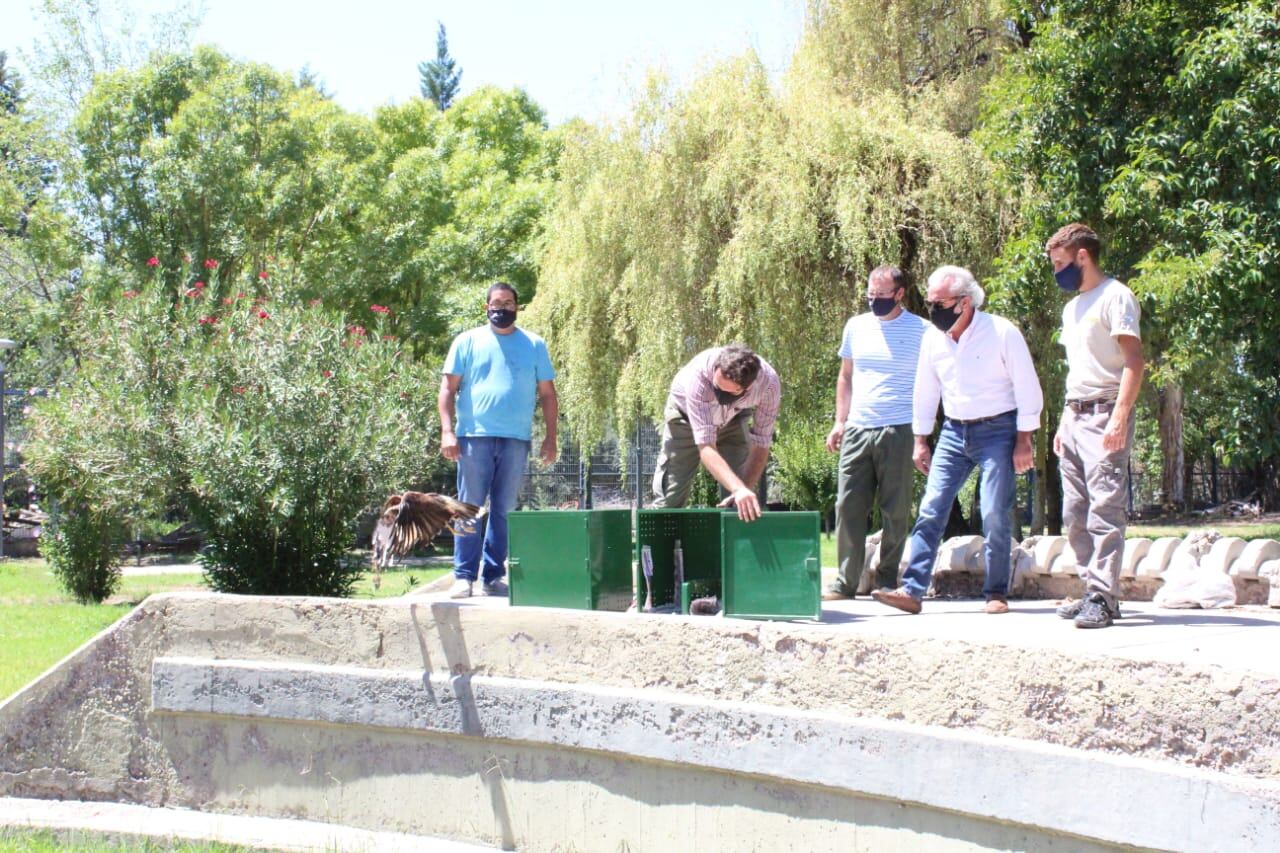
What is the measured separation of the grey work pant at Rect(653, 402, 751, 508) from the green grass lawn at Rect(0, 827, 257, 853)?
2.81 metres

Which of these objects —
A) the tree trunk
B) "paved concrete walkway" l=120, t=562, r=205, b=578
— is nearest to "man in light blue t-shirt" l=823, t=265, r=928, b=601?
"paved concrete walkway" l=120, t=562, r=205, b=578

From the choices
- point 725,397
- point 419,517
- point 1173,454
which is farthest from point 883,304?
point 1173,454

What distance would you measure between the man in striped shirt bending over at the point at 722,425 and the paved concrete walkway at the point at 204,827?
6.84ft

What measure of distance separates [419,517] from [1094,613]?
10.2 feet

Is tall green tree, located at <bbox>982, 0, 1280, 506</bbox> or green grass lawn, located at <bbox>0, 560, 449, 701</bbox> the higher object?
tall green tree, located at <bbox>982, 0, 1280, 506</bbox>

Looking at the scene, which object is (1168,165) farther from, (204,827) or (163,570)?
(163,570)

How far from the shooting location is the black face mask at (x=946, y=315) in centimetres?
627

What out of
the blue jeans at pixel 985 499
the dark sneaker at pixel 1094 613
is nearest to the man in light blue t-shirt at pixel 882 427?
the blue jeans at pixel 985 499

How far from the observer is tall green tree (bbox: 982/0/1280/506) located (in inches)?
429

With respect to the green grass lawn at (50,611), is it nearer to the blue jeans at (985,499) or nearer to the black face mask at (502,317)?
the black face mask at (502,317)

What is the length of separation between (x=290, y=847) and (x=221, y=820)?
1.88 ft

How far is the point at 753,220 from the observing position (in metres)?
14.5

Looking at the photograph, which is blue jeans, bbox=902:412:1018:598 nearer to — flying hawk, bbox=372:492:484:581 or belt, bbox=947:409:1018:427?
belt, bbox=947:409:1018:427

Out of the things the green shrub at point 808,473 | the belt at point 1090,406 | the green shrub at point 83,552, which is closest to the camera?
the belt at point 1090,406
